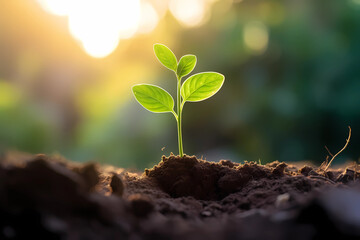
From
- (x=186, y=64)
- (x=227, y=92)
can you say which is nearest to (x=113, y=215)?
(x=186, y=64)

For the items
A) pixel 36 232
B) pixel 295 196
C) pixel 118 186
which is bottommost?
pixel 36 232

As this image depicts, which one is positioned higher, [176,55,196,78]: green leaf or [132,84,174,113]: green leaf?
[176,55,196,78]: green leaf

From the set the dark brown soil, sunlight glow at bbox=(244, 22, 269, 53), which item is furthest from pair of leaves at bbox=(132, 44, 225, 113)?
sunlight glow at bbox=(244, 22, 269, 53)

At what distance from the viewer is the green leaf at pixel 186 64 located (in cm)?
129

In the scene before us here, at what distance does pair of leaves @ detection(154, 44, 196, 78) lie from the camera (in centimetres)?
128

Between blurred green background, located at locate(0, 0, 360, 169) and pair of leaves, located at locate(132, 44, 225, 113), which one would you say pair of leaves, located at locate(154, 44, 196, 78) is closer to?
pair of leaves, located at locate(132, 44, 225, 113)

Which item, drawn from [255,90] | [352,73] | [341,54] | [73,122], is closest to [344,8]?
[341,54]

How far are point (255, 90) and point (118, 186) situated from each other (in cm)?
623

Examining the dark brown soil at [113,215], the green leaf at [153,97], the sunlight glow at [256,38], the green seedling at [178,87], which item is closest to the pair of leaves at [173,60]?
the green seedling at [178,87]

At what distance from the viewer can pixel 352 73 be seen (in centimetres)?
611

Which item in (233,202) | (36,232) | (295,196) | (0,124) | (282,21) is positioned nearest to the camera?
(36,232)

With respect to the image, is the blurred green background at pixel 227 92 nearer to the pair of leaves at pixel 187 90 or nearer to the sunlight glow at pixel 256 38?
the sunlight glow at pixel 256 38

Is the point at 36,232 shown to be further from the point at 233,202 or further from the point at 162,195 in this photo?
the point at 233,202

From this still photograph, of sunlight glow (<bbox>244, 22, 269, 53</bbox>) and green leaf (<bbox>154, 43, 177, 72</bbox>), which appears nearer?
green leaf (<bbox>154, 43, 177, 72</bbox>)
